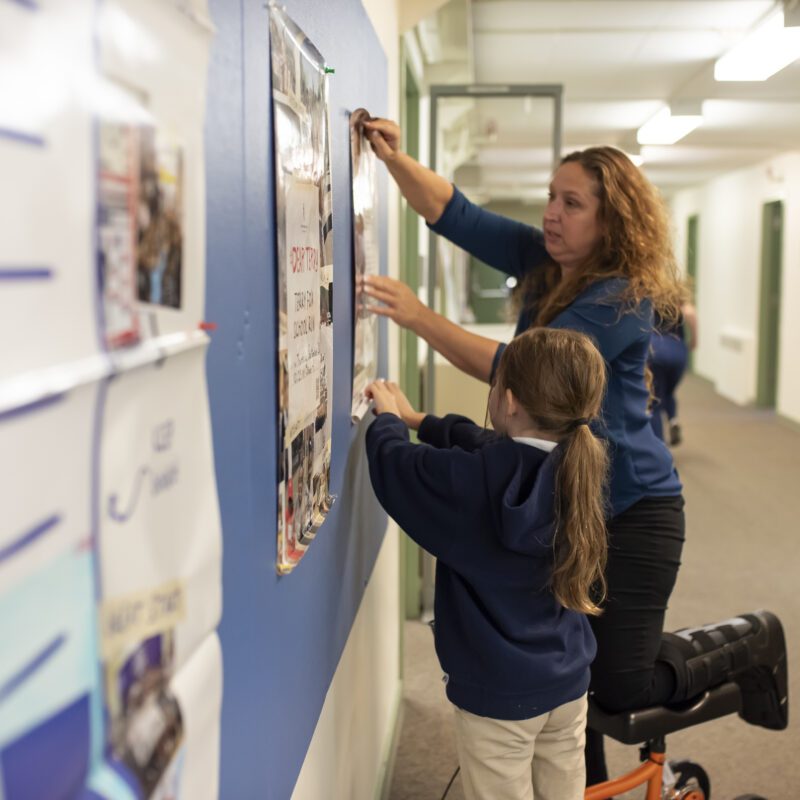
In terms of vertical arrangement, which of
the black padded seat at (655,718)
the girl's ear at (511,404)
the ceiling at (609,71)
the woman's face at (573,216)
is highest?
the ceiling at (609,71)

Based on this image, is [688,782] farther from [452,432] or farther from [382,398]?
[382,398]

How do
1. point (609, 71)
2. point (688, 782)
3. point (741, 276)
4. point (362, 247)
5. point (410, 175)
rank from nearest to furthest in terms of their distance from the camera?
point (362, 247) → point (410, 175) → point (688, 782) → point (609, 71) → point (741, 276)

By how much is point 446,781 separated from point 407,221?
194 cm

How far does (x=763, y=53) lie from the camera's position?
4520 mm

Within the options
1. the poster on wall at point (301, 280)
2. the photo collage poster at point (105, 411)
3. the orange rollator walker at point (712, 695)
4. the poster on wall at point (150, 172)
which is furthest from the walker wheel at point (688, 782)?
the poster on wall at point (150, 172)

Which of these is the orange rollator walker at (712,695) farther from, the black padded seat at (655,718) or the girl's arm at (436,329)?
the girl's arm at (436,329)

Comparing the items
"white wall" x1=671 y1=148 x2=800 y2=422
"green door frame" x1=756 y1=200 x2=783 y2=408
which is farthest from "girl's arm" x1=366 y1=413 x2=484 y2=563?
"green door frame" x1=756 y1=200 x2=783 y2=408

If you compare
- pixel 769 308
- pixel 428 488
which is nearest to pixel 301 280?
pixel 428 488

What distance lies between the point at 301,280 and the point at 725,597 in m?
3.52

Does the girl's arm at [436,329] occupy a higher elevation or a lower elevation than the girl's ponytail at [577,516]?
higher

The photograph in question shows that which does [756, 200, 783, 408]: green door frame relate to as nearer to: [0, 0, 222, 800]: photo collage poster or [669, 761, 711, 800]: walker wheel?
[669, 761, 711, 800]: walker wheel

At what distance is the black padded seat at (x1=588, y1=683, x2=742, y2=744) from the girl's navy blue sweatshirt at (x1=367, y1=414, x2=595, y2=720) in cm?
38

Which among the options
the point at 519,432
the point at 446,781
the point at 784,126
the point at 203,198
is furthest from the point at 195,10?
the point at 784,126

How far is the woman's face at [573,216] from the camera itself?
6.09 ft
